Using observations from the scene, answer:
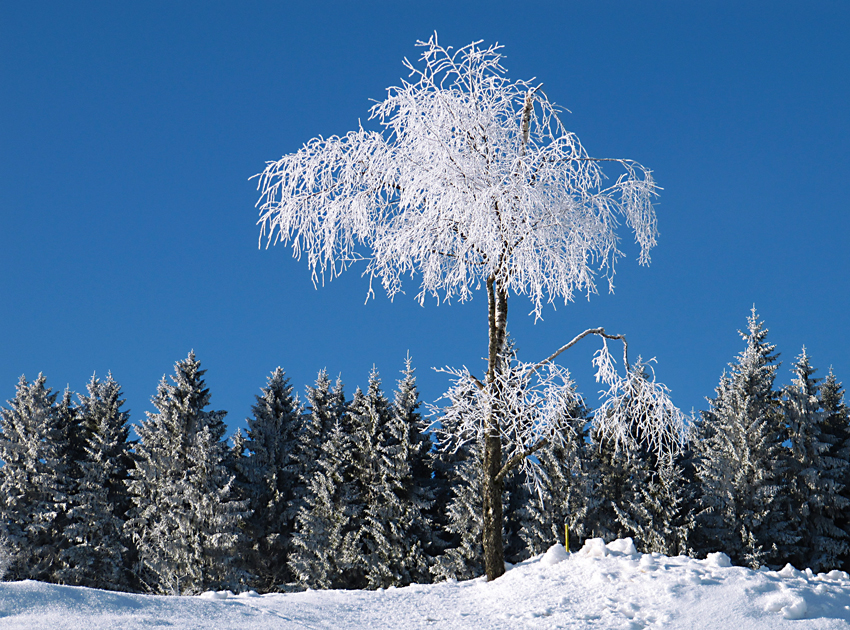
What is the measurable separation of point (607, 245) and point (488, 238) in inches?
77.6

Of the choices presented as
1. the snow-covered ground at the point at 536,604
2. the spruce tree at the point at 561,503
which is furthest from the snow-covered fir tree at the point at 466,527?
the snow-covered ground at the point at 536,604

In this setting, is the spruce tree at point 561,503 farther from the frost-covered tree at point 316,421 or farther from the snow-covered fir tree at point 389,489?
the frost-covered tree at point 316,421

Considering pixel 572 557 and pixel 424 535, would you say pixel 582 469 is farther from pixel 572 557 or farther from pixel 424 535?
pixel 572 557

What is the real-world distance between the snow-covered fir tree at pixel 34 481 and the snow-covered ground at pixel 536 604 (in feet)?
69.0

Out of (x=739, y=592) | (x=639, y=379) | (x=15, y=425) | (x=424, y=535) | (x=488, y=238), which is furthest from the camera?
(x=15, y=425)

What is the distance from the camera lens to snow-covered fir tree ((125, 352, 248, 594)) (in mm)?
24109

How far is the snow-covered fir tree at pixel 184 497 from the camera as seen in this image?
24.1 metres

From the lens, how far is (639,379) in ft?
34.0

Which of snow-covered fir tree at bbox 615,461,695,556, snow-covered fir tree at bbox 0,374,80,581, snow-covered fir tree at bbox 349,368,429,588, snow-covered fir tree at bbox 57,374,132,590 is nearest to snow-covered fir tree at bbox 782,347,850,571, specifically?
snow-covered fir tree at bbox 615,461,695,556

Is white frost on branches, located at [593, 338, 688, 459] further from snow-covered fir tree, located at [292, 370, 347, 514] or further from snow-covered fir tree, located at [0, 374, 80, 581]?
snow-covered fir tree, located at [0, 374, 80, 581]

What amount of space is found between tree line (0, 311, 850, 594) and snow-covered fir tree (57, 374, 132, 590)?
9 centimetres

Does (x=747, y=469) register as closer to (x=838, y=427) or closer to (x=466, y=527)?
(x=838, y=427)

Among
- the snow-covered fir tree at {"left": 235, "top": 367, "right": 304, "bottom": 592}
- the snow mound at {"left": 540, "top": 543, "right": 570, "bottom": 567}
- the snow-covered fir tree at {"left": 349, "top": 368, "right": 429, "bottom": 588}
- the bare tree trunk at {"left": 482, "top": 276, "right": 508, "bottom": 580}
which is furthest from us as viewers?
the snow-covered fir tree at {"left": 235, "top": 367, "right": 304, "bottom": 592}

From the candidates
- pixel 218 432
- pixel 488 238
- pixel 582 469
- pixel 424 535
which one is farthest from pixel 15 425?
→ pixel 488 238
